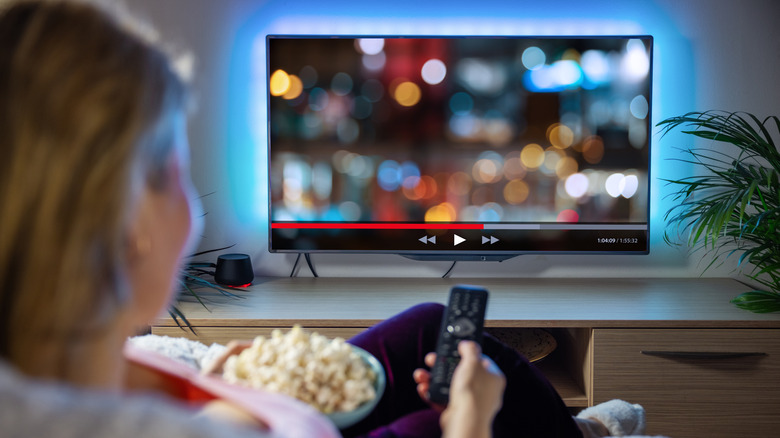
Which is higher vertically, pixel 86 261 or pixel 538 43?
pixel 538 43

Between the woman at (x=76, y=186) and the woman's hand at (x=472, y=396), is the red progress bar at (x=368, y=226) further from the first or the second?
the woman at (x=76, y=186)

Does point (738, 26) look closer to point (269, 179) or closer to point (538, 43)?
point (538, 43)

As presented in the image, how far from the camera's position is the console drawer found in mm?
1886

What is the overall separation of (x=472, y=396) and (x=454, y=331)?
0.21 meters

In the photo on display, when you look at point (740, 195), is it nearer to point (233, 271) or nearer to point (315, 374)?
point (315, 374)

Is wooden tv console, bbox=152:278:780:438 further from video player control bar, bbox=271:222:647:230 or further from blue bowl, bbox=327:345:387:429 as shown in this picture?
blue bowl, bbox=327:345:387:429

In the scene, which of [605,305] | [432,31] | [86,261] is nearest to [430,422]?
[86,261]

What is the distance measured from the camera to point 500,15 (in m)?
2.35

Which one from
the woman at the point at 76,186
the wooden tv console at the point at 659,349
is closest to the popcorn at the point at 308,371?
the woman at the point at 76,186

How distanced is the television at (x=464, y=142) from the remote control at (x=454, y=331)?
1.13 m

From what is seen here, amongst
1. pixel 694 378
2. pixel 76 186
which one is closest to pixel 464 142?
pixel 694 378

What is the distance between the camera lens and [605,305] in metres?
2.03

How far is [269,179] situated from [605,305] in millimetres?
1274

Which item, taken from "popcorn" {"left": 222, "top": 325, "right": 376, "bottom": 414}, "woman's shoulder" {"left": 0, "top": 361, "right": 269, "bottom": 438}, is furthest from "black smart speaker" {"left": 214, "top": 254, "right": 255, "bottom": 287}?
"woman's shoulder" {"left": 0, "top": 361, "right": 269, "bottom": 438}
